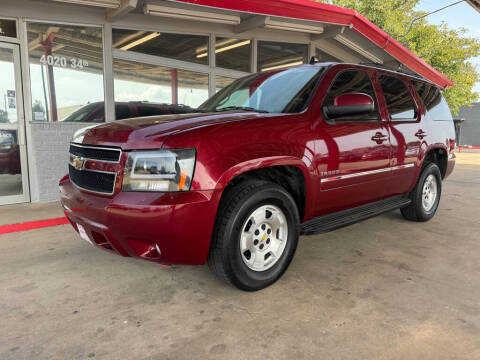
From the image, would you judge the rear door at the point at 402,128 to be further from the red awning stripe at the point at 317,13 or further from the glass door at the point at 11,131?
the glass door at the point at 11,131

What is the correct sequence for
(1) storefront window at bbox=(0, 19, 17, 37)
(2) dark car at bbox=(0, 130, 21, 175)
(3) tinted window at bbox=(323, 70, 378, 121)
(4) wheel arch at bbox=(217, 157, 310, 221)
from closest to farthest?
1. (4) wheel arch at bbox=(217, 157, 310, 221)
2. (3) tinted window at bbox=(323, 70, 378, 121)
3. (1) storefront window at bbox=(0, 19, 17, 37)
4. (2) dark car at bbox=(0, 130, 21, 175)

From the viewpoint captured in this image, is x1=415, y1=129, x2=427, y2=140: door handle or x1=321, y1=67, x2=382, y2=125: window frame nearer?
x1=321, y1=67, x2=382, y2=125: window frame

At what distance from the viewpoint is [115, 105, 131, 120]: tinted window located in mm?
6641

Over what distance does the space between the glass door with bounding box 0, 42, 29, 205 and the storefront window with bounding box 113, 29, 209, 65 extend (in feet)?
5.60

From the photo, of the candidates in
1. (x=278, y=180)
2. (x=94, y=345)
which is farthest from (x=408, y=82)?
(x=94, y=345)

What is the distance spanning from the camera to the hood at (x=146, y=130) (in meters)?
2.43

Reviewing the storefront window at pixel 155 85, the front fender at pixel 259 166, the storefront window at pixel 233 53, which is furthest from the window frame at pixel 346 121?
the storefront window at pixel 233 53

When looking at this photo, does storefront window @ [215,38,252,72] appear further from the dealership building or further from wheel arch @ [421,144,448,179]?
wheel arch @ [421,144,448,179]

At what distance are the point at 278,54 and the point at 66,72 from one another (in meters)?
5.20

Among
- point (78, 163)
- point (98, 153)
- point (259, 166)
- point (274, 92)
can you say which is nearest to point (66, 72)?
point (78, 163)

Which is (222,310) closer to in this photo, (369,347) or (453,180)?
(369,347)

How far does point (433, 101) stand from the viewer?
4.85 m

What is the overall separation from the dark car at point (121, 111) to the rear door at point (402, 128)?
346cm

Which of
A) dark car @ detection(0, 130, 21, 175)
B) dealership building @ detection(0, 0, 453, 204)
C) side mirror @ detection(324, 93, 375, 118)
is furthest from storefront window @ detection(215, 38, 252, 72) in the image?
side mirror @ detection(324, 93, 375, 118)
